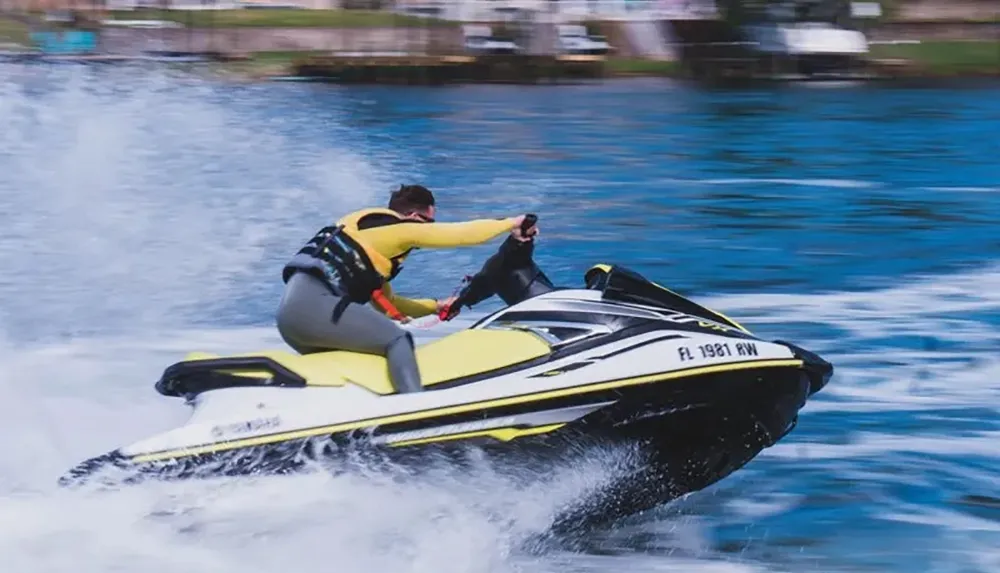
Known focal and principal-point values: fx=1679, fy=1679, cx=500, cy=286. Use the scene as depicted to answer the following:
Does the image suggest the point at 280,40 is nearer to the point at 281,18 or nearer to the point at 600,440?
the point at 281,18

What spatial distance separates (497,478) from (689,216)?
1136 centimetres

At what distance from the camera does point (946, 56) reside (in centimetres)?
4556

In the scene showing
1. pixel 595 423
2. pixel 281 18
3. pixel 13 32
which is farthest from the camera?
pixel 13 32

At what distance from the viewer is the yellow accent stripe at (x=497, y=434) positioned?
6.12 meters

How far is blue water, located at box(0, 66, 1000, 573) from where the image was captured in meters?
6.21

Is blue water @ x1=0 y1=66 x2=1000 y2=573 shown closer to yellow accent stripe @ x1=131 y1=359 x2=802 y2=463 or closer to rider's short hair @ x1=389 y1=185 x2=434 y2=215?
yellow accent stripe @ x1=131 y1=359 x2=802 y2=463

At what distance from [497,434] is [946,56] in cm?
4175

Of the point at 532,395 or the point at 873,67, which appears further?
the point at 873,67

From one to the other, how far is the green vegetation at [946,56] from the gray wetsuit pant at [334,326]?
40.0 m

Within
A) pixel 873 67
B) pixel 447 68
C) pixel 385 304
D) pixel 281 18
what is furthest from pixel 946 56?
pixel 385 304

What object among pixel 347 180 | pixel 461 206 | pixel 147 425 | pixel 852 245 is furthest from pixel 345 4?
pixel 147 425

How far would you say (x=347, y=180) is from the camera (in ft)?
68.5

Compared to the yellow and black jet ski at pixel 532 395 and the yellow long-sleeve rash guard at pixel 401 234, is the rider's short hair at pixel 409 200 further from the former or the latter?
the yellow and black jet ski at pixel 532 395

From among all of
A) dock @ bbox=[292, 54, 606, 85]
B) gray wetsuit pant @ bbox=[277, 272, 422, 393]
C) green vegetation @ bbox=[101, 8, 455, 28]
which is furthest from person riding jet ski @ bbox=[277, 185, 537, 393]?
green vegetation @ bbox=[101, 8, 455, 28]
